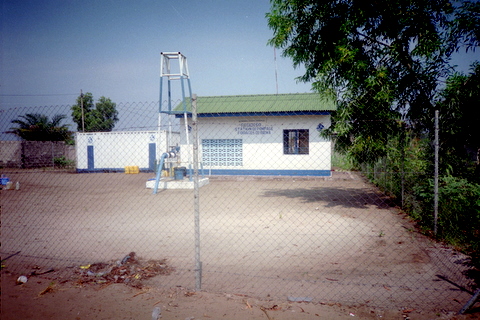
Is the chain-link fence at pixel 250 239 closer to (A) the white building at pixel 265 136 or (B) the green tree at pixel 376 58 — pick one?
(B) the green tree at pixel 376 58

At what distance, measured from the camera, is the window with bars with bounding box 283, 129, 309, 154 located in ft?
54.5

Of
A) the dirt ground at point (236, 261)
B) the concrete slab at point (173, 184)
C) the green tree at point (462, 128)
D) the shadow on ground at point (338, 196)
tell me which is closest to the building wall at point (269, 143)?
the shadow on ground at point (338, 196)

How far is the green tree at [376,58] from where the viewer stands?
7.19 metres

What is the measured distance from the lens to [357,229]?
667cm

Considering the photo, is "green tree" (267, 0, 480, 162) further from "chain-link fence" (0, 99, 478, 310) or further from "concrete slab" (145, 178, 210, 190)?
"concrete slab" (145, 178, 210, 190)

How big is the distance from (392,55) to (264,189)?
287 inches

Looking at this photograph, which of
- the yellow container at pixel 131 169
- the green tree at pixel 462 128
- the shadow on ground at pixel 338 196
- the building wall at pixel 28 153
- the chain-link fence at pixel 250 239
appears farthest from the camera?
the building wall at pixel 28 153

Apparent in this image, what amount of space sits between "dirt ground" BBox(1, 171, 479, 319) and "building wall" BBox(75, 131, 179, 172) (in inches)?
450

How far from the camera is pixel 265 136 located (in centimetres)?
1709

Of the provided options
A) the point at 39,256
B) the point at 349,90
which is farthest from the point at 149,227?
the point at 349,90

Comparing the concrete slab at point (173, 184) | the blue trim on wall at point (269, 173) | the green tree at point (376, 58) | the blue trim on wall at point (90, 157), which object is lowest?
the concrete slab at point (173, 184)

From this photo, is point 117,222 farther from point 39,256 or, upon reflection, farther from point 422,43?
point 422,43

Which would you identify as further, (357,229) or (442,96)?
(442,96)

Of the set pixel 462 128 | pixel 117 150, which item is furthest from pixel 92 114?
pixel 462 128
